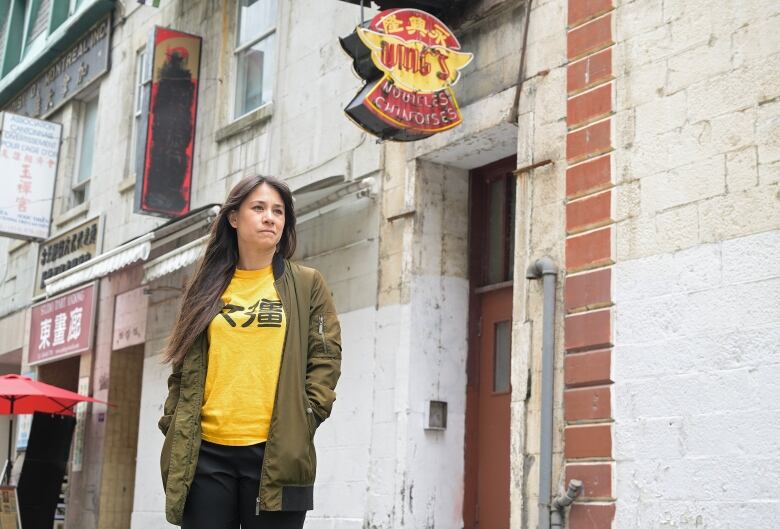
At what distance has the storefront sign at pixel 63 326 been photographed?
50.9 ft

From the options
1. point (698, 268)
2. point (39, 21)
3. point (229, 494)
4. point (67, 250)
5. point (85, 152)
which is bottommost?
point (229, 494)

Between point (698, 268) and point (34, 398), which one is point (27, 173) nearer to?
point (34, 398)

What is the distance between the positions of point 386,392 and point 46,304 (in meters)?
9.24

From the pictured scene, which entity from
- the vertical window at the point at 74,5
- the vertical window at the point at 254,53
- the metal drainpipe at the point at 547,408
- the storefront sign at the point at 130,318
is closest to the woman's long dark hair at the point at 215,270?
the metal drainpipe at the point at 547,408

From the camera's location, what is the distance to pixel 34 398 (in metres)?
14.1

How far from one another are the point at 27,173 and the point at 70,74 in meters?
1.71

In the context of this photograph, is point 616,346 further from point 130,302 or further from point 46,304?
point 46,304

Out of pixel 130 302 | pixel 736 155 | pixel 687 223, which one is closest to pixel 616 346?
pixel 687 223

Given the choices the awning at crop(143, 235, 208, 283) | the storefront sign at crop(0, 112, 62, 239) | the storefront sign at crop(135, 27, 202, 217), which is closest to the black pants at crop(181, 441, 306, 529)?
the awning at crop(143, 235, 208, 283)

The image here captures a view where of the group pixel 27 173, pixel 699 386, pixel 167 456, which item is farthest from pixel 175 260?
pixel 27 173

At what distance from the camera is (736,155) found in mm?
6449

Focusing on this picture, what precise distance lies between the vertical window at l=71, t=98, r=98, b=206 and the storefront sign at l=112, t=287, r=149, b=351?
2.91 metres

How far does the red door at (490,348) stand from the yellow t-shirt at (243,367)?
483 centimetres

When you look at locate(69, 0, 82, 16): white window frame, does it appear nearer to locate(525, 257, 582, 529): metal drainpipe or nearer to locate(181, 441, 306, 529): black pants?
locate(525, 257, 582, 529): metal drainpipe
